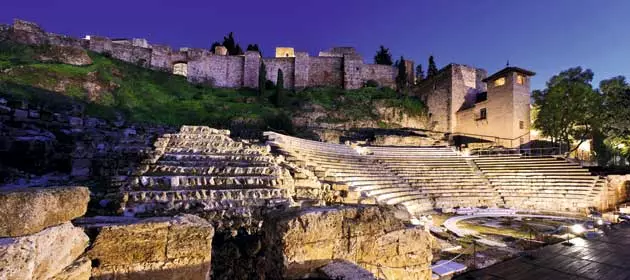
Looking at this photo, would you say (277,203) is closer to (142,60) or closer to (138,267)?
(138,267)

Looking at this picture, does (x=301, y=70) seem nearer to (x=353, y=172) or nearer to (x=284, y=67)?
(x=284, y=67)

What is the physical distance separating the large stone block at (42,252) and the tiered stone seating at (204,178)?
315 centimetres

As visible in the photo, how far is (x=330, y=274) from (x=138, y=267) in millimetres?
1673

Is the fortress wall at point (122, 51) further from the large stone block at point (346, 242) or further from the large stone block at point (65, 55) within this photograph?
the large stone block at point (346, 242)

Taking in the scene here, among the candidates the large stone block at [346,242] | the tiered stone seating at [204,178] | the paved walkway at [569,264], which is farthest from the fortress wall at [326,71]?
the large stone block at [346,242]

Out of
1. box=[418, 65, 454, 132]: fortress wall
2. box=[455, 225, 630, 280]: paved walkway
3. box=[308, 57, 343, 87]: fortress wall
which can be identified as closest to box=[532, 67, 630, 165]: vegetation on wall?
box=[418, 65, 454, 132]: fortress wall

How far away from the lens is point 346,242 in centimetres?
314

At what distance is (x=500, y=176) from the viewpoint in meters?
15.6

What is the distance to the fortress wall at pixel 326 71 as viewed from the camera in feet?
125

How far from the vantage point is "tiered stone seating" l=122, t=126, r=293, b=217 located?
17.3ft

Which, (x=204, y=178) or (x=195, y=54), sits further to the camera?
(x=195, y=54)

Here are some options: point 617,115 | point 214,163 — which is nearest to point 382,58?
point 617,115

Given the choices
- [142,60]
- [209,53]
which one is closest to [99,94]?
[142,60]

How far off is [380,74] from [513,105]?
18213 millimetres
